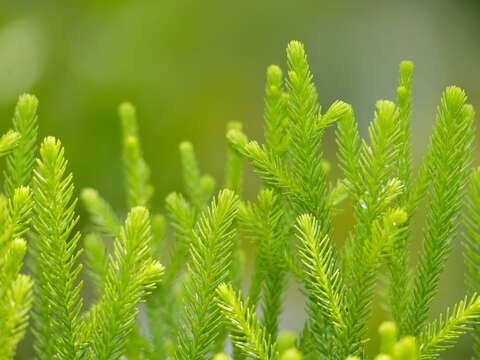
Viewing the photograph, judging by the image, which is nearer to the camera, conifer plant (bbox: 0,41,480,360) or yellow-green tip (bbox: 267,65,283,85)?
conifer plant (bbox: 0,41,480,360)

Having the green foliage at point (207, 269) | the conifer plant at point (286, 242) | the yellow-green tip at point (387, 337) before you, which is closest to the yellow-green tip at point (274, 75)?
the conifer plant at point (286, 242)

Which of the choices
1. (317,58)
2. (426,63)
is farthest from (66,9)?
(426,63)

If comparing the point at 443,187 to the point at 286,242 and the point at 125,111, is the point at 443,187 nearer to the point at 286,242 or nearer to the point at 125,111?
the point at 286,242

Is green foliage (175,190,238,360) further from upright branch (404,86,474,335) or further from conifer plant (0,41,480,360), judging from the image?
upright branch (404,86,474,335)

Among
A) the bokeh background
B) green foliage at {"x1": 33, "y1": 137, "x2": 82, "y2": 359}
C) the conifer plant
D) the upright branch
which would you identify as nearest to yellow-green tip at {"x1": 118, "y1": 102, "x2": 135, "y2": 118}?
the conifer plant

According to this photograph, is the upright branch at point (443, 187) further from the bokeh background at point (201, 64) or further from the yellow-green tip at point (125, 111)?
the bokeh background at point (201, 64)

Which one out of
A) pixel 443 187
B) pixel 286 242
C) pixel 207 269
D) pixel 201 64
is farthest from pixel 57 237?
pixel 201 64
